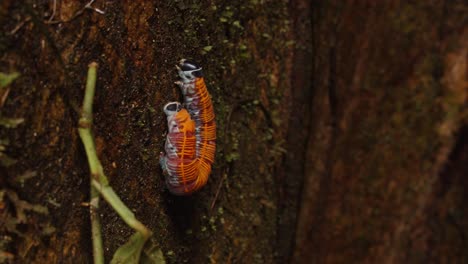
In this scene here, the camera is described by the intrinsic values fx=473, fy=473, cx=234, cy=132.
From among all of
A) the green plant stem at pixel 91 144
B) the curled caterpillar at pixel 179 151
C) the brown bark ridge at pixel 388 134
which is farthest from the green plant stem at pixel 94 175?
the brown bark ridge at pixel 388 134

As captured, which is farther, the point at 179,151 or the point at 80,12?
the point at 179,151

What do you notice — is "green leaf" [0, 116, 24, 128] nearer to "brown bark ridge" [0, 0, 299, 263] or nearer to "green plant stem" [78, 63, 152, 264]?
"brown bark ridge" [0, 0, 299, 263]

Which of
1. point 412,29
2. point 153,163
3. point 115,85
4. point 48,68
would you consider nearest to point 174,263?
point 153,163

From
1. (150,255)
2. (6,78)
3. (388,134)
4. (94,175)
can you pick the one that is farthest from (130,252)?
(388,134)

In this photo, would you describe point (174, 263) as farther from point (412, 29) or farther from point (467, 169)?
point (412, 29)

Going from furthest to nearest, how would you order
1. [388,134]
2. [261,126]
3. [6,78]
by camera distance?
[261,126], [388,134], [6,78]

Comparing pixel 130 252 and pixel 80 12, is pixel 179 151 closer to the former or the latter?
pixel 130 252

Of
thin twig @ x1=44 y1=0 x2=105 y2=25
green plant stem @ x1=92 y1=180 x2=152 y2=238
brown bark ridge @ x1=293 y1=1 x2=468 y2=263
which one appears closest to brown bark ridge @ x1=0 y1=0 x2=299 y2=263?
thin twig @ x1=44 y1=0 x2=105 y2=25
